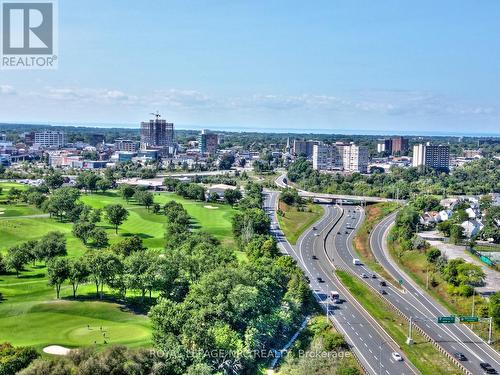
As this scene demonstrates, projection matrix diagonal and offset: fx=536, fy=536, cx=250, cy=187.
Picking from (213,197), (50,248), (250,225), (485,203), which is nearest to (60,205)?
(50,248)

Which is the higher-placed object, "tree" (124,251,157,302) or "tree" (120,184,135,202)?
"tree" (120,184,135,202)

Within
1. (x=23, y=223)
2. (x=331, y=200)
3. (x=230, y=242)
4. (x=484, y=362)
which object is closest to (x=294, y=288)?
(x=484, y=362)

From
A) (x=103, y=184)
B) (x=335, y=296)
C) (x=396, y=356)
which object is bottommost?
(x=396, y=356)

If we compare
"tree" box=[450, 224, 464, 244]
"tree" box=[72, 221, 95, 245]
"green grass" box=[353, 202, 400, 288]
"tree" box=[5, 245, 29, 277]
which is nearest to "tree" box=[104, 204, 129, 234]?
"tree" box=[72, 221, 95, 245]

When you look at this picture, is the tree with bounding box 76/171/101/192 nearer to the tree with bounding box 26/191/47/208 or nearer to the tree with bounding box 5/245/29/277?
the tree with bounding box 26/191/47/208

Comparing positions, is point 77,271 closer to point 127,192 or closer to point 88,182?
point 127,192

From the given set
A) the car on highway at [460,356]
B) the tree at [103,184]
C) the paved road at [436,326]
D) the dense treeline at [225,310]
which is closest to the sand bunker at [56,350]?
the dense treeline at [225,310]
